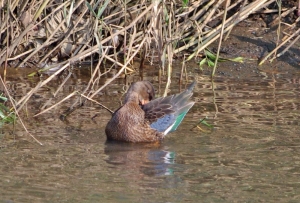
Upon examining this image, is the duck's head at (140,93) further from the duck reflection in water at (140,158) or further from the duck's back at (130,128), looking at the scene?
the duck reflection in water at (140,158)

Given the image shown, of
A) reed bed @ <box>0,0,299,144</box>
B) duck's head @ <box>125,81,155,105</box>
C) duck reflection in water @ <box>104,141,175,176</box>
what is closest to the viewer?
duck reflection in water @ <box>104,141,175,176</box>

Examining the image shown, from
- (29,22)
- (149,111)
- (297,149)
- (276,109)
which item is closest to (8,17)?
(29,22)

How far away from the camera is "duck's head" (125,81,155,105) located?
7.02 meters

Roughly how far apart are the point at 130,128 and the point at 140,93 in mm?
565

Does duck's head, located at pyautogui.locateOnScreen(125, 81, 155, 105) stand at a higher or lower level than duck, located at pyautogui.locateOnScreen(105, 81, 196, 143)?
higher

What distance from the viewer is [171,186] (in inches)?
208

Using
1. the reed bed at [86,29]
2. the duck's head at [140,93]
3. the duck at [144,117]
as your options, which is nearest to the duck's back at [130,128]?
the duck at [144,117]

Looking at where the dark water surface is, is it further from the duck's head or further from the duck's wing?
the duck's head

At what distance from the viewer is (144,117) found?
6.87 metres

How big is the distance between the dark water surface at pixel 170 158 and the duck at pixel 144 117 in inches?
3.8

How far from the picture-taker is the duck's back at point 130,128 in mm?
6617

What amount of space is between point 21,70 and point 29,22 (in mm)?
593

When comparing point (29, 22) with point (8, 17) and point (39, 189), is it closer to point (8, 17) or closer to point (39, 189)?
point (8, 17)

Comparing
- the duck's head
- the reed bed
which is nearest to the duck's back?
the duck's head
